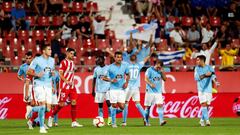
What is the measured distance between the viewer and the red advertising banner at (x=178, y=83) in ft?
96.3

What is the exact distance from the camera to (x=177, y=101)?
29.0 meters

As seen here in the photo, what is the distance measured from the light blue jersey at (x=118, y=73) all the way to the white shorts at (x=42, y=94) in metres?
2.54

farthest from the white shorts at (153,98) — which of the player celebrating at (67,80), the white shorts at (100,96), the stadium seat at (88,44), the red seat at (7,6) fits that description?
the red seat at (7,6)

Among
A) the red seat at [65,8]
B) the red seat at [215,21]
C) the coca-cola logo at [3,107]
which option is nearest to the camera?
the coca-cola logo at [3,107]

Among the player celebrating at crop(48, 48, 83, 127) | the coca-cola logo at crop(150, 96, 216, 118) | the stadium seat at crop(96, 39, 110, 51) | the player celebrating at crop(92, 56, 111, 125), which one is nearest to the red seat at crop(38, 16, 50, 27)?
the stadium seat at crop(96, 39, 110, 51)

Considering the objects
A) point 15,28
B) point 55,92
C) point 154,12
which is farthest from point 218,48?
point 55,92

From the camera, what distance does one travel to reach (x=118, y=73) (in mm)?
21953

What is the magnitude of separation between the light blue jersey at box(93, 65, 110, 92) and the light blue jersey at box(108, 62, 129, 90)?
191cm

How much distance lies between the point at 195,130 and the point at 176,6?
15356 millimetres

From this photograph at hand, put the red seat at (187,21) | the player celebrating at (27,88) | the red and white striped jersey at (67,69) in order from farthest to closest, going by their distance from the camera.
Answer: the red seat at (187,21) → the red and white striped jersey at (67,69) → the player celebrating at (27,88)

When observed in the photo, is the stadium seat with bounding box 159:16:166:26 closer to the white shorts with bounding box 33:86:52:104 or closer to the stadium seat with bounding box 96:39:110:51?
the stadium seat with bounding box 96:39:110:51

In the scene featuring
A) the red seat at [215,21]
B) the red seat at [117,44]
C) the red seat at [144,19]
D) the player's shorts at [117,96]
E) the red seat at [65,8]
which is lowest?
the player's shorts at [117,96]

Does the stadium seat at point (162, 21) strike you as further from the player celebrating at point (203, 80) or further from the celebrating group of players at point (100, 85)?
the player celebrating at point (203, 80)

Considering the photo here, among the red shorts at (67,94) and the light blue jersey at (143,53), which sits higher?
the light blue jersey at (143,53)
